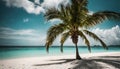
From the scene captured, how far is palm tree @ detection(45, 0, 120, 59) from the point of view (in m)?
4.48

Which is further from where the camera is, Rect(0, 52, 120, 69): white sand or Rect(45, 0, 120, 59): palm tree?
Rect(45, 0, 120, 59): palm tree

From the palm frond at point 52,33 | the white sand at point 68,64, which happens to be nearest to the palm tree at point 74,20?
the palm frond at point 52,33

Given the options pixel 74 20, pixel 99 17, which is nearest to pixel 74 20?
pixel 74 20

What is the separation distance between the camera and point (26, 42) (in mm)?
5758

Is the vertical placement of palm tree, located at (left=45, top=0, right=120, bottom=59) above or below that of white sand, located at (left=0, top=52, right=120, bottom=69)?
above

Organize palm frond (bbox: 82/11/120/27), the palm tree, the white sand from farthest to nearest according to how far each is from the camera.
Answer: the palm tree → palm frond (bbox: 82/11/120/27) → the white sand

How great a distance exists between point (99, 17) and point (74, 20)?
20.8 inches

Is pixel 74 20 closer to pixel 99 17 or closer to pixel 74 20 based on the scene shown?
pixel 74 20

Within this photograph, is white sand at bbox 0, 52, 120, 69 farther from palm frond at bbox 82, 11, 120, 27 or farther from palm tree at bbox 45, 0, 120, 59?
palm frond at bbox 82, 11, 120, 27

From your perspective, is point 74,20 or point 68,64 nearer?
point 68,64

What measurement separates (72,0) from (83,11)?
0.34m

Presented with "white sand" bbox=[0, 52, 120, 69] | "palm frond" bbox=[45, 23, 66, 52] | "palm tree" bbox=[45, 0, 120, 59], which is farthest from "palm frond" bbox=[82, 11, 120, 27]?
"white sand" bbox=[0, 52, 120, 69]

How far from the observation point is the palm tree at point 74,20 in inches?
176

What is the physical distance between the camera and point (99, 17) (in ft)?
14.6
